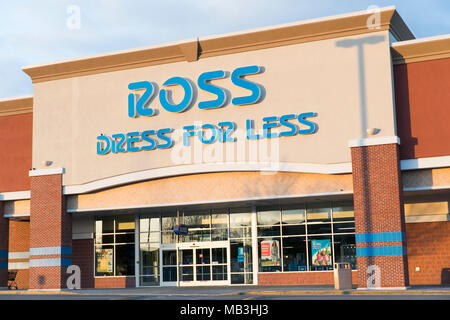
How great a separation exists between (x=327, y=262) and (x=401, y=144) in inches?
297

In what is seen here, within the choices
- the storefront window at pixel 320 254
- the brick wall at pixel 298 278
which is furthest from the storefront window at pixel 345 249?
the brick wall at pixel 298 278

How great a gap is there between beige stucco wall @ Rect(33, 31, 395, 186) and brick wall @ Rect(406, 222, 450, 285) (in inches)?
236

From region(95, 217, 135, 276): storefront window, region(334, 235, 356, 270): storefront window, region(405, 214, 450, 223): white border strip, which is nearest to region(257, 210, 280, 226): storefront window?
region(334, 235, 356, 270): storefront window

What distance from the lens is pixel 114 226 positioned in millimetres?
37031

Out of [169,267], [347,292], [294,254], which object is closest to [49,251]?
[169,267]

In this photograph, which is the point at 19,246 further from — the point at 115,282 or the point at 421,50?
the point at 421,50

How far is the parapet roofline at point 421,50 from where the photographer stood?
27.7m

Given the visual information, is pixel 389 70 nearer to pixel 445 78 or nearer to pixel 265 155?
pixel 445 78

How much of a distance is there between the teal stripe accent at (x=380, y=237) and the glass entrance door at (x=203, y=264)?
9.13 metres

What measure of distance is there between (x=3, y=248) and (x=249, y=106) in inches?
647

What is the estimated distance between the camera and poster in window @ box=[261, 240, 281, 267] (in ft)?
109

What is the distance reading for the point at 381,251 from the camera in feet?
88.1

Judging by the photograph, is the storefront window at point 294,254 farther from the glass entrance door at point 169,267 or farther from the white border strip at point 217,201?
the glass entrance door at point 169,267
